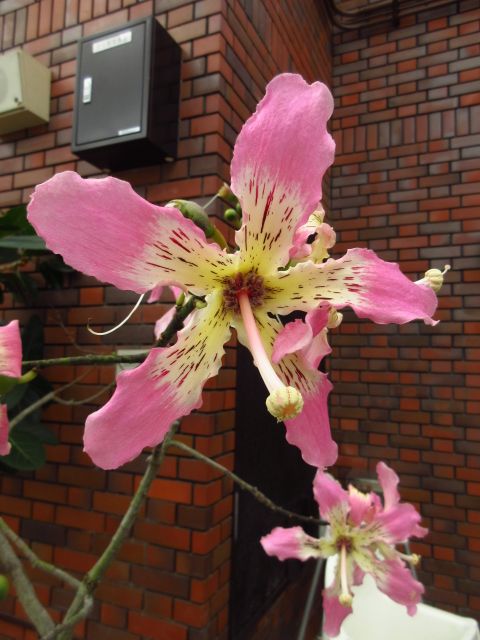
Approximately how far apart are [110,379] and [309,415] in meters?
1.65

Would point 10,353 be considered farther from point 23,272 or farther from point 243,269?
point 23,272

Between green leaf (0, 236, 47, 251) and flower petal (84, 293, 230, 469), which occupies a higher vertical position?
green leaf (0, 236, 47, 251)

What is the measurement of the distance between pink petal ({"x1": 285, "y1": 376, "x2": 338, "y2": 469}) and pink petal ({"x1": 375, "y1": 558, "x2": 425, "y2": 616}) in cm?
91

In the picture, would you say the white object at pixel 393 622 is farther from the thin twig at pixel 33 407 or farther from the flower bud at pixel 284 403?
the flower bud at pixel 284 403

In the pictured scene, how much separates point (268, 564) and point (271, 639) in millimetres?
385

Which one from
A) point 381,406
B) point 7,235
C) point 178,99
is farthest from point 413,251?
point 7,235

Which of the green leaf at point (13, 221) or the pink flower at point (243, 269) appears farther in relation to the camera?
the green leaf at point (13, 221)

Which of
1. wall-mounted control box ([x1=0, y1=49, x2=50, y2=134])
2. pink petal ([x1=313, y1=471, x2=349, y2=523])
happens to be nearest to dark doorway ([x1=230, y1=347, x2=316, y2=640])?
pink petal ([x1=313, y1=471, x2=349, y2=523])

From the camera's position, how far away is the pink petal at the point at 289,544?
1462mm

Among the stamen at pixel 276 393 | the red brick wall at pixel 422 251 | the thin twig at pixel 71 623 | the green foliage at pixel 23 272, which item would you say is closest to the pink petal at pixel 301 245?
the stamen at pixel 276 393

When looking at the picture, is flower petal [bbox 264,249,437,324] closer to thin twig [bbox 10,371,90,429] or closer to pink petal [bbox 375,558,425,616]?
thin twig [bbox 10,371,90,429]

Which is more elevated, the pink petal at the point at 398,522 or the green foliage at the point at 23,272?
the green foliage at the point at 23,272

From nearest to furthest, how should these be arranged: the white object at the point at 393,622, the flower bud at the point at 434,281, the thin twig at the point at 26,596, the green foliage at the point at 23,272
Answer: the flower bud at the point at 434,281 < the thin twig at the point at 26,596 < the white object at the point at 393,622 < the green foliage at the point at 23,272

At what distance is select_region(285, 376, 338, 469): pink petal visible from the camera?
0.60 metres
